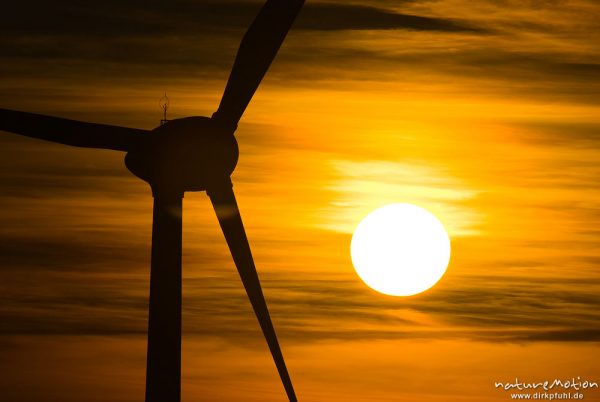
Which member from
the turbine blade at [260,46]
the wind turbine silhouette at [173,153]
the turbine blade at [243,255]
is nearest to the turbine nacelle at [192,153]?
the wind turbine silhouette at [173,153]

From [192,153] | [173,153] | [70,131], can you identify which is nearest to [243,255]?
[192,153]

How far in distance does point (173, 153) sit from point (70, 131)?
10.9 ft

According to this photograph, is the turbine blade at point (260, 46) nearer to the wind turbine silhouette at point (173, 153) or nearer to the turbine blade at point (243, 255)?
the wind turbine silhouette at point (173, 153)

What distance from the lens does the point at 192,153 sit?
49594mm

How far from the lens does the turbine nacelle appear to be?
162ft

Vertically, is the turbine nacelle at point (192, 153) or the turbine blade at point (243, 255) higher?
the turbine nacelle at point (192, 153)

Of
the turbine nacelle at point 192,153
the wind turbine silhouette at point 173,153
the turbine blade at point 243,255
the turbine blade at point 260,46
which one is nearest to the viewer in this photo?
the turbine nacelle at point 192,153

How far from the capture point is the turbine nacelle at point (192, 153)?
49.5m

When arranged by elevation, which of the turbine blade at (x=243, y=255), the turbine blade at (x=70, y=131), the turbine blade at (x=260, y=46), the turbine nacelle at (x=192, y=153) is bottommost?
the turbine blade at (x=243, y=255)

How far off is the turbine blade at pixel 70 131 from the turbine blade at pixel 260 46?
304cm

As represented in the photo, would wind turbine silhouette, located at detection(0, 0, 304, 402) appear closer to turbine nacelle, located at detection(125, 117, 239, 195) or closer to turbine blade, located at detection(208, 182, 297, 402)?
turbine nacelle, located at detection(125, 117, 239, 195)

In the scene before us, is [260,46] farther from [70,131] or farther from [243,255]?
[243,255]

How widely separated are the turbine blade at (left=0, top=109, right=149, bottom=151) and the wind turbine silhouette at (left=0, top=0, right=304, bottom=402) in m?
0.03

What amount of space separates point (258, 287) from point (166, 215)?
3851 millimetres
